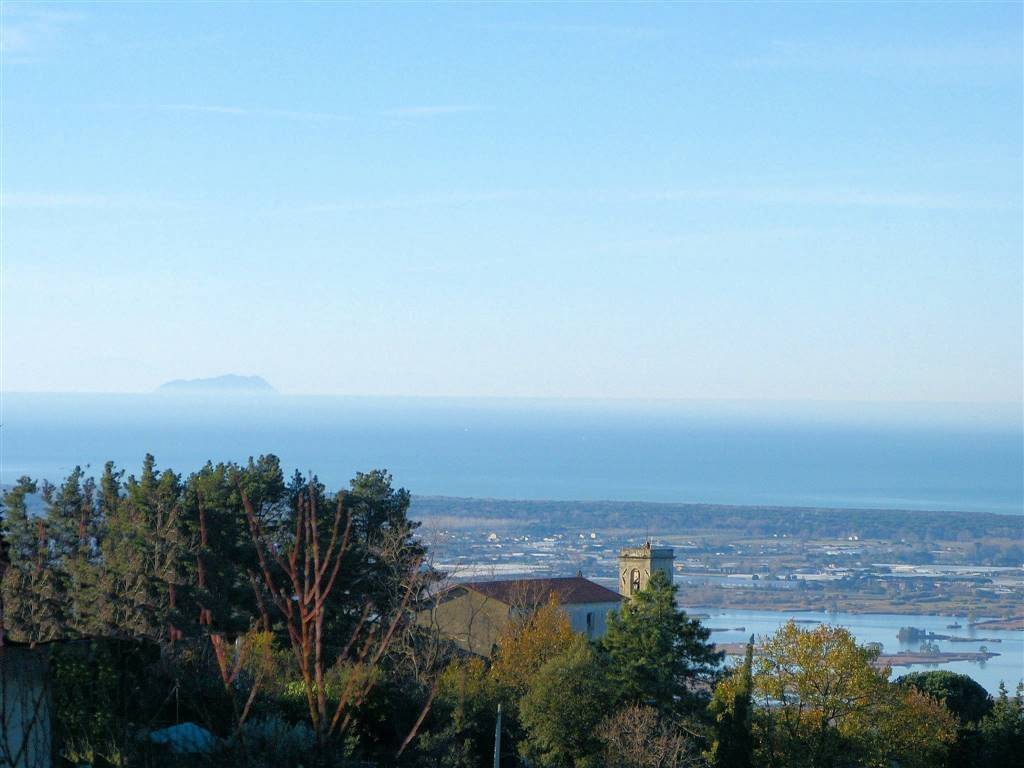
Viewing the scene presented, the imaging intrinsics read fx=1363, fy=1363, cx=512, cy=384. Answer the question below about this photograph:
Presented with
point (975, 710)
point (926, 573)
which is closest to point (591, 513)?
point (926, 573)

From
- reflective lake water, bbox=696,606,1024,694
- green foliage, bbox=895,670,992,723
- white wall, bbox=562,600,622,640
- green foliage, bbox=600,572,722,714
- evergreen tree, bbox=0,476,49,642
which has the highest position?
evergreen tree, bbox=0,476,49,642

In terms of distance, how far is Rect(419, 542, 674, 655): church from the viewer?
36.8m

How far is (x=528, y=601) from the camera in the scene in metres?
38.0

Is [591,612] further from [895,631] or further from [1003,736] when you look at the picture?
[895,631]

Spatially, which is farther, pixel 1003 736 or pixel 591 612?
pixel 591 612

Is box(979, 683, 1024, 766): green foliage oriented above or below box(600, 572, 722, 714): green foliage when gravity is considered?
below

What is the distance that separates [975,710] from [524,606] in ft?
37.3

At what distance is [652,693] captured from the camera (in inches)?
945

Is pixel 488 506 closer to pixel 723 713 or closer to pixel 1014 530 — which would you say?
pixel 1014 530

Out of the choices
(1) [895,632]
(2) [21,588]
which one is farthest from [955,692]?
(1) [895,632]

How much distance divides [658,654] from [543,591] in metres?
15.0

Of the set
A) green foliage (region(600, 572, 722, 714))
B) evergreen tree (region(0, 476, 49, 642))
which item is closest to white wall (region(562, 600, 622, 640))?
green foliage (region(600, 572, 722, 714))

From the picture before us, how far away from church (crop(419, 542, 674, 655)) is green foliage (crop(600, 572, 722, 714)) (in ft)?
30.7

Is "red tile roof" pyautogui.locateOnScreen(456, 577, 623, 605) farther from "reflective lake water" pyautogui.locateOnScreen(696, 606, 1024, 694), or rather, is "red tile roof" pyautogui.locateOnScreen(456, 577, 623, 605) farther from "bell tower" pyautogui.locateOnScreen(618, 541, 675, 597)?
"reflective lake water" pyautogui.locateOnScreen(696, 606, 1024, 694)
